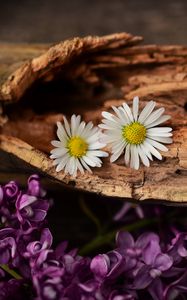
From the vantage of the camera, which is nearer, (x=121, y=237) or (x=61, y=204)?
(x=121, y=237)

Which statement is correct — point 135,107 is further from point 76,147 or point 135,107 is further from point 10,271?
point 10,271

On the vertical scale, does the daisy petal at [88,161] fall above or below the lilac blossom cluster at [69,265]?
above

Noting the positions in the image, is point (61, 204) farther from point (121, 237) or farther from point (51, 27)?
point (51, 27)

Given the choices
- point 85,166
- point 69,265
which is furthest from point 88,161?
point 69,265

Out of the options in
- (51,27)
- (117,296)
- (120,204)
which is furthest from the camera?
(51,27)

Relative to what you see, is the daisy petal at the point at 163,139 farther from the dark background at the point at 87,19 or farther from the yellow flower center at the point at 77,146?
the dark background at the point at 87,19

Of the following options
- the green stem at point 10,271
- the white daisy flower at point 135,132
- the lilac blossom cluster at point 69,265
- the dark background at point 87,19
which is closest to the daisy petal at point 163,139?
the white daisy flower at point 135,132

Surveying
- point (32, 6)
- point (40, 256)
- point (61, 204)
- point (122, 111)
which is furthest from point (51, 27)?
point (40, 256)
